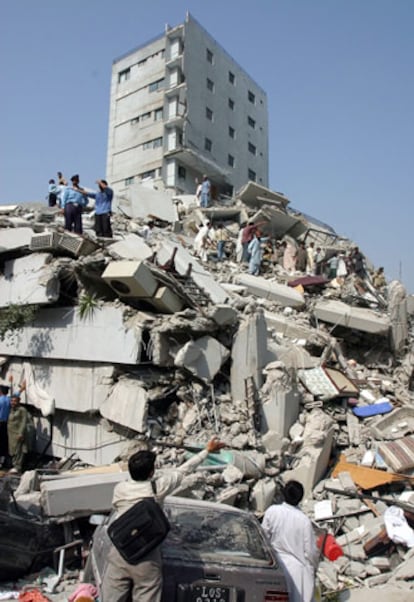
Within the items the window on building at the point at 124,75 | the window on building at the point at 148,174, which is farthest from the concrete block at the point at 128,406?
the window on building at the point at 124,75

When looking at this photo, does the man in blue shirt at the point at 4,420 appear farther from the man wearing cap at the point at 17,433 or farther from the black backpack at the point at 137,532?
the black backpack at the point at 137,532

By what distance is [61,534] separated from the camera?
199 inches

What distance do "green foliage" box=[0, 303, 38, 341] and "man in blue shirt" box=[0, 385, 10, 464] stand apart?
1.11 meters

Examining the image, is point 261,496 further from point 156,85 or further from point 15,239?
point 156,85

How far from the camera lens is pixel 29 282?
8734 mm

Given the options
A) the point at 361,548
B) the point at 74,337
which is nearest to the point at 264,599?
the point at 361,548

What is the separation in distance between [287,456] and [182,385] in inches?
76.3

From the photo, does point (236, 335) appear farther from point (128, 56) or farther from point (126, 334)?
point (128, 56)

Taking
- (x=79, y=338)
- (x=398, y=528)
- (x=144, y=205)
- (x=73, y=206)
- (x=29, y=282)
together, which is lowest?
(x=398, y=528)

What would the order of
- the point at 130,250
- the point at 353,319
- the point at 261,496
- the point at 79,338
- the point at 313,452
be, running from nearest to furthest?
the point at 261,496 → the point at 313,452 → the point at 79,338 → the point at 130,250 → the point at 353,319

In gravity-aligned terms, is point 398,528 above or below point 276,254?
below

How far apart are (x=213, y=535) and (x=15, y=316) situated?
251 inches

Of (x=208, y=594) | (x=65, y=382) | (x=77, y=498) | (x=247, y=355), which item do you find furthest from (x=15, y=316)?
(x=208, y=594)

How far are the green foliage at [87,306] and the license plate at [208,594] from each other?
18.6 feet
